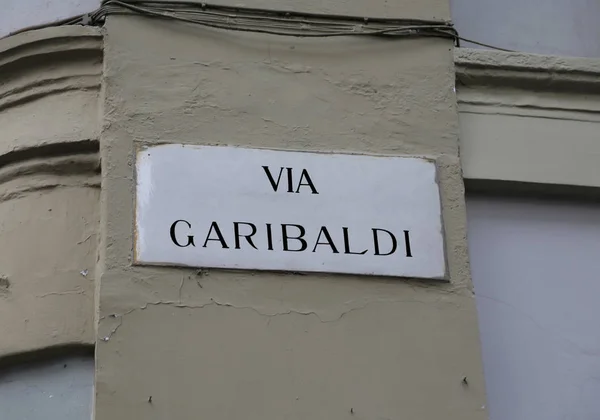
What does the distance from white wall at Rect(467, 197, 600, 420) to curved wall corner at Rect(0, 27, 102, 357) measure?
56.6 inches

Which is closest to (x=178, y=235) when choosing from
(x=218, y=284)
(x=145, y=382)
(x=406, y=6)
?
(x=218, y=284)

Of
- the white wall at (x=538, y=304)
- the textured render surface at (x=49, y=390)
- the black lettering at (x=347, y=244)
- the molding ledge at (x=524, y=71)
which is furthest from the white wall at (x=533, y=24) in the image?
the textured render surface at (x=49, y=390)

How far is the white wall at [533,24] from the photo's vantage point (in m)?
5.64

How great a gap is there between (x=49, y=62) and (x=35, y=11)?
1.16ft

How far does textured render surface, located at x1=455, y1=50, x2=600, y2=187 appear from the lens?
5.17 metres

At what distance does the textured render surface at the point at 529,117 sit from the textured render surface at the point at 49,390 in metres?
1.63

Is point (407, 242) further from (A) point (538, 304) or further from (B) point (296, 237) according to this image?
(A) point (538, 304)

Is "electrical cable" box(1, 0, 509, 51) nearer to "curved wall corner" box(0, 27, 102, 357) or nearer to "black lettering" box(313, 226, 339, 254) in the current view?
"curved wall corner" box(0, 27, 102, 357)

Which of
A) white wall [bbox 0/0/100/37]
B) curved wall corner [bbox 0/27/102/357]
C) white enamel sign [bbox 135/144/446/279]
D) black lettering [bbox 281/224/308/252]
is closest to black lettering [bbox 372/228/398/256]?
white enamel sign [bbox 135/144/446/279]

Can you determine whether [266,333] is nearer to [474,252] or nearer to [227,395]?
[227,395]

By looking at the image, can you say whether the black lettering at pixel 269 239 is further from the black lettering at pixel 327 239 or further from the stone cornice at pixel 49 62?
the stone cornice at pixel 49 62

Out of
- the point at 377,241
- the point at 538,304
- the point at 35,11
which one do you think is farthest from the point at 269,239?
the point at 35,11

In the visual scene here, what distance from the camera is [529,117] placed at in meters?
5.31

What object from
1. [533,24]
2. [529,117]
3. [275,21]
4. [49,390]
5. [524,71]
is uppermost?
[533,24]
